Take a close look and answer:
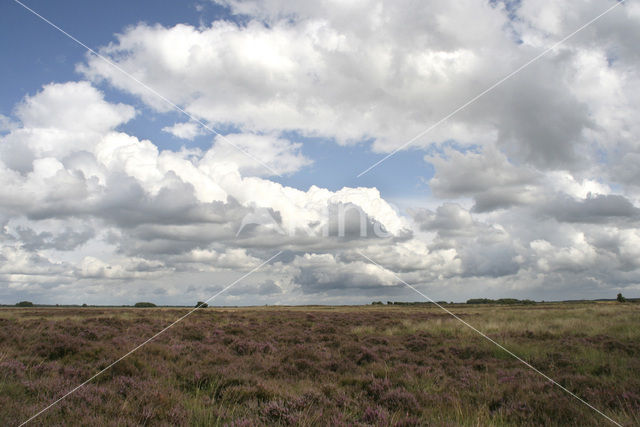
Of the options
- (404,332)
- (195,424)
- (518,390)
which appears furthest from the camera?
(404,332)

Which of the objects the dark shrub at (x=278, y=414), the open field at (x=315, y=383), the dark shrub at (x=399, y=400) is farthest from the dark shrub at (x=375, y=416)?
the dark shrub at (x=278, y=414)

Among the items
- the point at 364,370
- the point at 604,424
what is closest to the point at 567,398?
the point at 604,424

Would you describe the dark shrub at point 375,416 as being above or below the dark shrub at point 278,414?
below

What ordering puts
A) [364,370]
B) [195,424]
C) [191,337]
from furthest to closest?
[191,337] < [364,370] < [195,424]

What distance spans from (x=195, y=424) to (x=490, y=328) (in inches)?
779

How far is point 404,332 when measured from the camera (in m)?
20.9

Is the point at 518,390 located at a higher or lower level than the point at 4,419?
lower

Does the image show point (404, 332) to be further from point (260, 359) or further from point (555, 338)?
point (260, 359)

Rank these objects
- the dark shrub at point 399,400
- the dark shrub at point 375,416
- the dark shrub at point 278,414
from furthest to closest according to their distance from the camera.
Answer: the dark shrub at point 399,400, the dark shrub at point 375,416, the dark shrub at point 278,414

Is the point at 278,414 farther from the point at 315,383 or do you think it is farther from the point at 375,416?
the point at 315,383

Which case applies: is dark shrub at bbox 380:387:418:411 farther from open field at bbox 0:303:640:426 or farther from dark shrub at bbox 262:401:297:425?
dark shrub at bbox 262:401:297:425

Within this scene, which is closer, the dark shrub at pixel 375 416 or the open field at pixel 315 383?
the dark shrub at pixel 375 416

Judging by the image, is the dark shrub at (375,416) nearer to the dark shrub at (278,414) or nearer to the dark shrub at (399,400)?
the dark shrub at (399,400)

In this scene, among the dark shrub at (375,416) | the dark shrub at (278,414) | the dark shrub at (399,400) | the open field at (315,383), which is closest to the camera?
the dark shrub at (278,414)
